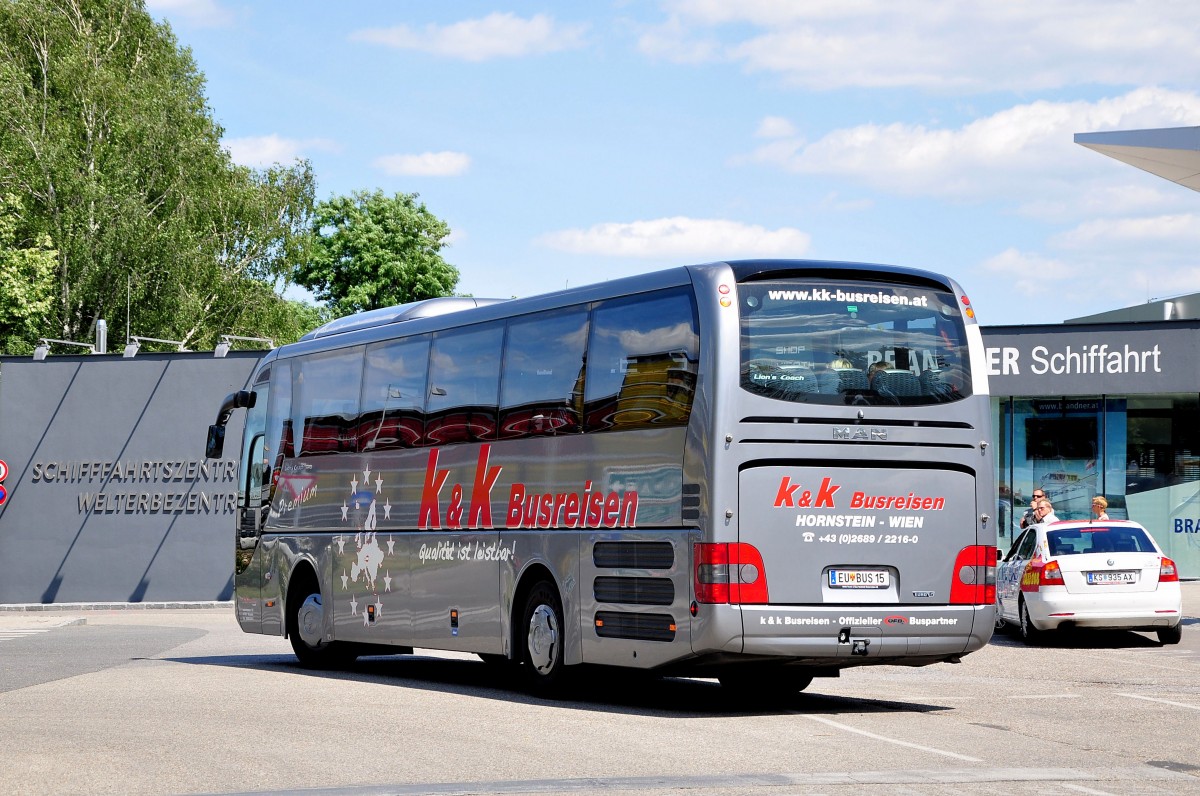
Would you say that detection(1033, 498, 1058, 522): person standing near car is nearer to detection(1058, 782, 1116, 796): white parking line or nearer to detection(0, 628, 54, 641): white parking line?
detection(0, 628, 54, 641): white parking line

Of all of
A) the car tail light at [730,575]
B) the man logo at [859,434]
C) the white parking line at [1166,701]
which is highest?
the man logo at [859,434]

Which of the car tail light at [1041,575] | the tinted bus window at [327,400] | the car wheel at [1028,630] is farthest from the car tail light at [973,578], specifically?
the car wheel at [1028,630]

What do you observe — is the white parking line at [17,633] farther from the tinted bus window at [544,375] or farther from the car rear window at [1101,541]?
the car rear window at [1101,541]

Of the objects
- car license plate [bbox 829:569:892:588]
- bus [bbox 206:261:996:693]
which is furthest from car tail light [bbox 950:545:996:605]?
car license plate [bbox 829:569:892:588]

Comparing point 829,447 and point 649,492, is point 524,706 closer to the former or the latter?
point 649,492

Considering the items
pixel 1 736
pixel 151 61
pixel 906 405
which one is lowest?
pixel 1 736

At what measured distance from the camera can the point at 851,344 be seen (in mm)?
12969

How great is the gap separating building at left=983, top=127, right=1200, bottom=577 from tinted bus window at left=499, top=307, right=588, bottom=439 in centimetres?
2226

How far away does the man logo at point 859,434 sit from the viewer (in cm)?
1284

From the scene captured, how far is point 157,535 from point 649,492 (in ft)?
92.5

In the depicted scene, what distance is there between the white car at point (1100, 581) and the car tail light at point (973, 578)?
7.29 m

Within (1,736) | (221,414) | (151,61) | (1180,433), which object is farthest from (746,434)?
(151,61)

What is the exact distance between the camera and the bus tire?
21141mm

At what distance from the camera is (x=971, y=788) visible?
350 inches
